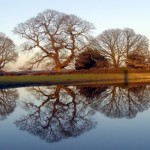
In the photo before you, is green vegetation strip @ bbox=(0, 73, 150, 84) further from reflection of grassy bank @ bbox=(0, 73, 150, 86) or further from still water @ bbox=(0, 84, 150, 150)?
still water @ bbox=(0, 84, 150, 150)

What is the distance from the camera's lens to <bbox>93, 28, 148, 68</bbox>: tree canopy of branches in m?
65.7

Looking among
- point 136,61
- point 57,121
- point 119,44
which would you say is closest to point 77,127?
point 57,121

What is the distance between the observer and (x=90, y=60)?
196 feet

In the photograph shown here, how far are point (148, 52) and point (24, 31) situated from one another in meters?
23.7

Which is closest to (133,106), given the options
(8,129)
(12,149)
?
(8,129)

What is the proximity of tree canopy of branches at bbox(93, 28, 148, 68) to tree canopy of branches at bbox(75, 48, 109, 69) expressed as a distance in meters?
3.37

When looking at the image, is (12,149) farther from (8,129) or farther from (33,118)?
(33,118)

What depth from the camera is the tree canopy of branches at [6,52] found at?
236ft

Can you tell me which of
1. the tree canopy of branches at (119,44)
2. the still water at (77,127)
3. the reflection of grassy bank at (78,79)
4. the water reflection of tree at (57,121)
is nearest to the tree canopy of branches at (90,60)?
the tree canopy of branches at (119,44)


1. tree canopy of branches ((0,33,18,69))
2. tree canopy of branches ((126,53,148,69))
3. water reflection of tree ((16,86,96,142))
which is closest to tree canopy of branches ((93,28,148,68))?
tree canopy of branches ((126,53,148,69))

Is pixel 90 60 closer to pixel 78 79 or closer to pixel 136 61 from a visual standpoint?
pixel 136 61

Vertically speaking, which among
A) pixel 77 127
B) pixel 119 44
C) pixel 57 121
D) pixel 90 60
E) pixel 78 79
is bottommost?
pixel 77 127

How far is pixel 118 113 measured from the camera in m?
15.2

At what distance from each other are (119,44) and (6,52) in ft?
73.6
